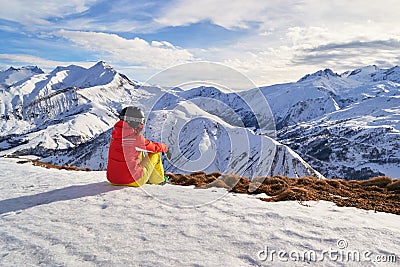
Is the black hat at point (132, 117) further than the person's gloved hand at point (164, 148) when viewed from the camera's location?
No

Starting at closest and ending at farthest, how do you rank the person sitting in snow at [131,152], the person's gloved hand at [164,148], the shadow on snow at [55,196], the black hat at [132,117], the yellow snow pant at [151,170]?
the shadow on snow at [55,196]
the black hat at [132,117]
the person sitting in snow at [131,152]
the person's gloved hand at [164,148]
the yellow snow pant at [151,170]

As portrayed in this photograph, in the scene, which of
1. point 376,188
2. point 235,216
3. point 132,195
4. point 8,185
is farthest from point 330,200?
point 8,185

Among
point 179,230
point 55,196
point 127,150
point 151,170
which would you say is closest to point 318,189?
point 151,170

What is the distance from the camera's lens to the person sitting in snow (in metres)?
9.80

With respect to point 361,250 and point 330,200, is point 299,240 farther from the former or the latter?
point 330,200

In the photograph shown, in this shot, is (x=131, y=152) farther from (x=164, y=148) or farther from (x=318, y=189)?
(x=318, y=189)

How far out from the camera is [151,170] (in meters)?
10.8

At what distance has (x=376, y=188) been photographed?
39.7ft

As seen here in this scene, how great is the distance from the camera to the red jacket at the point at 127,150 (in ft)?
32.2

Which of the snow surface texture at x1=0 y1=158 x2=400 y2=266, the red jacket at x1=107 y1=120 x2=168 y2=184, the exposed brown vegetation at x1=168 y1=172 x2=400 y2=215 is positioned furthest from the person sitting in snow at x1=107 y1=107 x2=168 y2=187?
the exposed brown vegetation at x1=168 y1=172 x2=400 y2=215

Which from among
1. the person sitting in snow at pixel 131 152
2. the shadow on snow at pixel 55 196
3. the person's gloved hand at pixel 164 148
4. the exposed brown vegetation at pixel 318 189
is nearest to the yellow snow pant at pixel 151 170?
the person sitting in snow at pixel 131 152

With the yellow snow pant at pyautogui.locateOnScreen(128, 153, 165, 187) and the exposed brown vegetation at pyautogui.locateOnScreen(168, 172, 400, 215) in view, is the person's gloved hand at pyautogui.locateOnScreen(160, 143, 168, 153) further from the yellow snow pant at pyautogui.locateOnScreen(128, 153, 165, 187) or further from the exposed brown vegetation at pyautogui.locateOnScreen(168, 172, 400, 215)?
the exposed brown vegetation at pyautogui.locateOnScreen(168, 172, 400, 215)

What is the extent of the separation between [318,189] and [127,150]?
24.2ft

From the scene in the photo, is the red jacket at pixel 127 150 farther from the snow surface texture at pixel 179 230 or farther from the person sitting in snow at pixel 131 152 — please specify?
the snow surface texture at pixel 179 230
